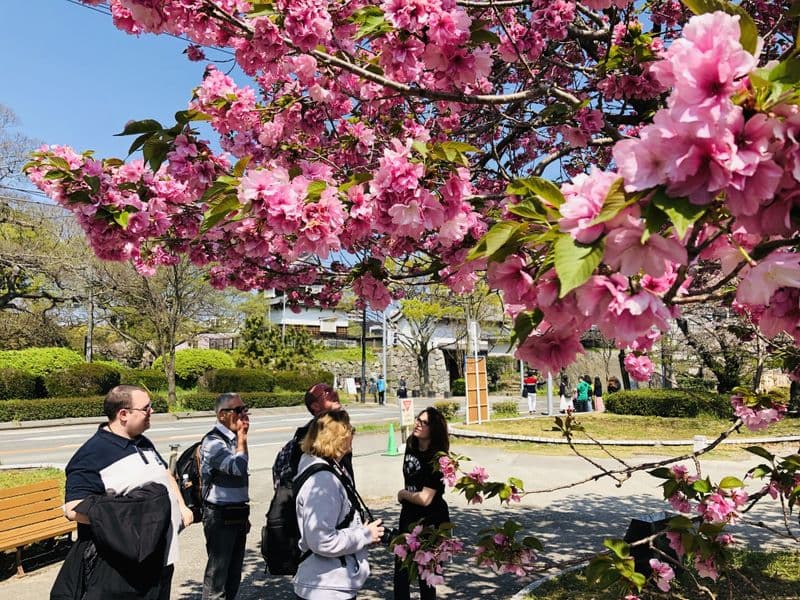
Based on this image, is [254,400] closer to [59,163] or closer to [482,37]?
[59,163]

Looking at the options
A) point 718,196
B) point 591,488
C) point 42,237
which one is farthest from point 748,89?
point 42,237

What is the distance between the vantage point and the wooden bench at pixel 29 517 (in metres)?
5.56

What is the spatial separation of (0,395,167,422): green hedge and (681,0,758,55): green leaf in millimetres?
23753

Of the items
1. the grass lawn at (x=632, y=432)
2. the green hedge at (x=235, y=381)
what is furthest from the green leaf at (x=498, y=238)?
the green hedge at (x=235, y=381)

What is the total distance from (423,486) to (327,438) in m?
1.15

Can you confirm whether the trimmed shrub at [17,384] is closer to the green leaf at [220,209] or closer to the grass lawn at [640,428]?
the grass lawn at [640,428]

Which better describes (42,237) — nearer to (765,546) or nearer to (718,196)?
(765,546)

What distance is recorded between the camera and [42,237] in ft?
72.8

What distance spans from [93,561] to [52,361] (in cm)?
2433

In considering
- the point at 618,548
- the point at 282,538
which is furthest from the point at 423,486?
the point at 618,548

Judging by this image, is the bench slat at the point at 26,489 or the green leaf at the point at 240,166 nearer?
the green leaf at the point at 240,166

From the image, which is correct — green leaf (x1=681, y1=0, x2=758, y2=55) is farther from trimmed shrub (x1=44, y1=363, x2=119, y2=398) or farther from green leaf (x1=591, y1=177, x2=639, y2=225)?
trimmed shrub (x1=44, y1=363, x2=119, y2=398)

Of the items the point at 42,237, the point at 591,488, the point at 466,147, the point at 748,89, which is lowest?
the point at 591,488

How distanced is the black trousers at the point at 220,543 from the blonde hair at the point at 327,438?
1.10 metres
